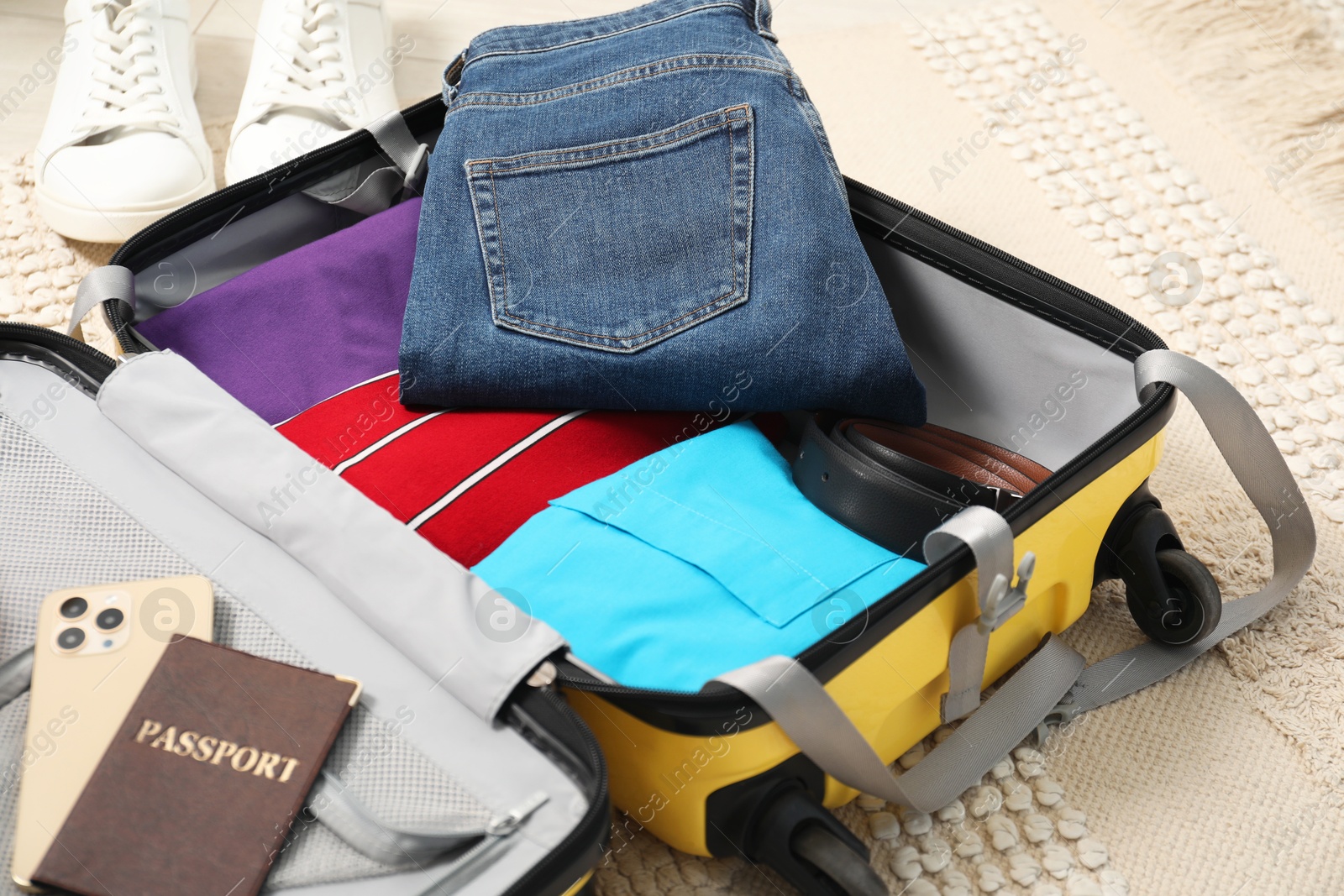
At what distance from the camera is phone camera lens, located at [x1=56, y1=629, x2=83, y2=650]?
58cm

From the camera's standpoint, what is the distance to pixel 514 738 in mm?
569

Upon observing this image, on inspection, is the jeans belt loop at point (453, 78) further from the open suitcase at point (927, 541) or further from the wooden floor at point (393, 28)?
the wooden floor at point (393, 28)

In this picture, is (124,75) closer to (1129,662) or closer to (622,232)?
(622,232)

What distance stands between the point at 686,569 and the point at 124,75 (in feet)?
2.93

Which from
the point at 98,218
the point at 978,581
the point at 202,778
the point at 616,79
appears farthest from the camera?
the point at 98,218

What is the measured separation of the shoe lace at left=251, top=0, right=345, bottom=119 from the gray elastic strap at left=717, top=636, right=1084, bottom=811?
866 millimetres

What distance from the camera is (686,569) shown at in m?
0.69

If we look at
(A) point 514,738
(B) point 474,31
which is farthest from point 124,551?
(B) point 474,31

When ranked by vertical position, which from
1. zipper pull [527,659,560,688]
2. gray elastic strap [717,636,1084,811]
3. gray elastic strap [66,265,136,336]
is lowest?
gray elastic strap [717,636,1084,811]

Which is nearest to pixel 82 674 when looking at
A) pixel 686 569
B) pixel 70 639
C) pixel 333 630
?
pixel 70 639

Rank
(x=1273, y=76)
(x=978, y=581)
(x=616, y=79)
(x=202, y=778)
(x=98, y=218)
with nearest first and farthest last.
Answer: (x=202, y=778)
(x=978, y=581)
(x=616, y=79)
(x=98, y=218)
(x=1273, y=76)

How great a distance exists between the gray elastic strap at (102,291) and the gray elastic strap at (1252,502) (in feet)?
2.48

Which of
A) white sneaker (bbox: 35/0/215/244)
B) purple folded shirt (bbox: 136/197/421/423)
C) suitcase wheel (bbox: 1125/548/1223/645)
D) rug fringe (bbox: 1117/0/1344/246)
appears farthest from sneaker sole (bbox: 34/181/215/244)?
rug fringe (bbox: 1117/0/1344/246)

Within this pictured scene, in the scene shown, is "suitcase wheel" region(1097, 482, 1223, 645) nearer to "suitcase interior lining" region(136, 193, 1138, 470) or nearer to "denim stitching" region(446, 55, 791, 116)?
"suitcase interior lining" region(136, 193, 1138, 470)
